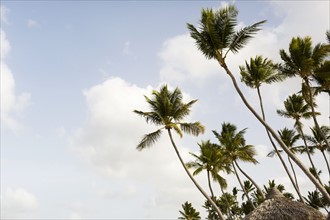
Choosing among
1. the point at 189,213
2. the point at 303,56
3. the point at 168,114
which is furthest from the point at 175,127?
the point at 189,213

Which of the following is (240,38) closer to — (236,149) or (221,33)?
(221,33)

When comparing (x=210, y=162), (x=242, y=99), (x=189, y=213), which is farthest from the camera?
(x=189, y=213)

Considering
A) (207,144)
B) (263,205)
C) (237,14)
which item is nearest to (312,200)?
(207,144)

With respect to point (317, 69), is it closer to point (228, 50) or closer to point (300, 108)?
point (228, 50)

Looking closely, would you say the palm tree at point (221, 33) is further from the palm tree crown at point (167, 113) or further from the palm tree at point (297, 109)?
the palm tree at point (297, 109)

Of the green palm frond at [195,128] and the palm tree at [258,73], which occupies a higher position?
the palm tree at [258,73]

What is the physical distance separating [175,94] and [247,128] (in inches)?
564

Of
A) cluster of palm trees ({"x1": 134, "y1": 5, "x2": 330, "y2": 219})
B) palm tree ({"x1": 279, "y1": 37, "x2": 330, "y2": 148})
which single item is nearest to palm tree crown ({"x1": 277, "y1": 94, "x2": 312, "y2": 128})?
cluster of palm trees ({"x1": 134, "y1": 5, "x2": 330, "y2": 219})

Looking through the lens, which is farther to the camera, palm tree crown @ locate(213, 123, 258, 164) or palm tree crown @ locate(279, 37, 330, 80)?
palm tree crown @ locate(213, 123, 258, 164)

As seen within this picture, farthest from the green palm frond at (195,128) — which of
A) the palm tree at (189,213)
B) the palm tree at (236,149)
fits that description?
the palm tree at (189,213)

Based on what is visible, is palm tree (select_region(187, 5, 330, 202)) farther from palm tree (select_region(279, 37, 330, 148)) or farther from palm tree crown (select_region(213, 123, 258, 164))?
palm tree crown (select_region(213, 123, 258, 164))

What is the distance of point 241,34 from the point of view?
19.9m

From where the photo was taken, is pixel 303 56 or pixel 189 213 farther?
pixel 189 213

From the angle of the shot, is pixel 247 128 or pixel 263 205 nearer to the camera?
pixel 263 205
